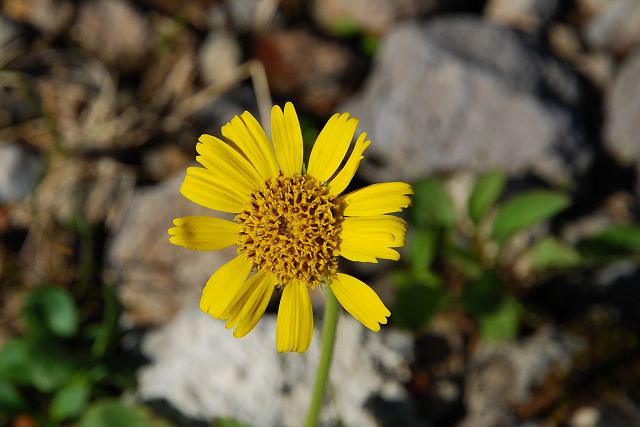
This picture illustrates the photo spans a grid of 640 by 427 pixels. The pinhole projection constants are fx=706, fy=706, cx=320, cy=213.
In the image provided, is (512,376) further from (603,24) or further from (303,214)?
(603,24)

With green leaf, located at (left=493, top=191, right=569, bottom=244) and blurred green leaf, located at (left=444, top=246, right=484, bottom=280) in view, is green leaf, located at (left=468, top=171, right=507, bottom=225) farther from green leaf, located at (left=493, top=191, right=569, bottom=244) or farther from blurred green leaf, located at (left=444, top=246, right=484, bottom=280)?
blurred green leaf, located at (left=444, top=246, right=484, bottom=280)

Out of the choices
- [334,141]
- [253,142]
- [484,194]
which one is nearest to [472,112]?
[484,194]

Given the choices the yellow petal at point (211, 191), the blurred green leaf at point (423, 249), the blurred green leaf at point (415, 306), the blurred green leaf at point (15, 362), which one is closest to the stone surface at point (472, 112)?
the blurred green leaf at point (423, 249)

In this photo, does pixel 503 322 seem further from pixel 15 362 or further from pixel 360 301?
pixel 15 362

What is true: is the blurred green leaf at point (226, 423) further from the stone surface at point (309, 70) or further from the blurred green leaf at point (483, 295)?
the stone surface at point (309, 70)

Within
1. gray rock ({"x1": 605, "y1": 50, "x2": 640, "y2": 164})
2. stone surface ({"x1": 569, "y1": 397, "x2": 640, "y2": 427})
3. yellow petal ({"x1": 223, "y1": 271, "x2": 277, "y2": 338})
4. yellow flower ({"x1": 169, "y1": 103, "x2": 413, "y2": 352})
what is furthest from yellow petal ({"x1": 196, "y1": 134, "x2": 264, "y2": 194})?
gray rock ({"x1": 605, "y1": 50, "x2": 640, "y2": 164})

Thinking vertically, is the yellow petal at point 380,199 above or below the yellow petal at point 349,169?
below
